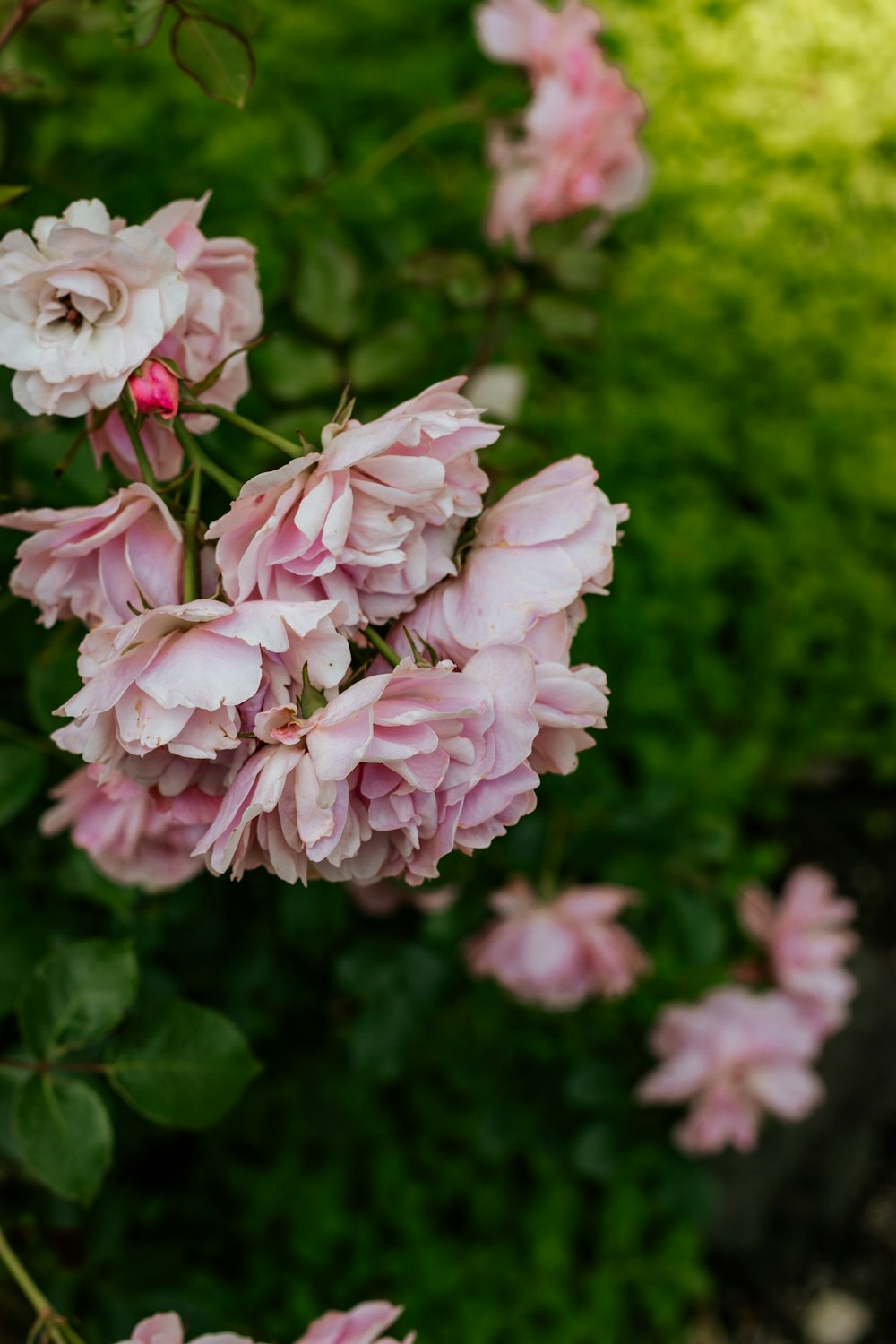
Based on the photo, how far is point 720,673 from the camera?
7.04 ft

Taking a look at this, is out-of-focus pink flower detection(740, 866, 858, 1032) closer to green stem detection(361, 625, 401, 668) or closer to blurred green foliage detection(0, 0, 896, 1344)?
blurred green foliage detection(0, 0, 896, 1344)

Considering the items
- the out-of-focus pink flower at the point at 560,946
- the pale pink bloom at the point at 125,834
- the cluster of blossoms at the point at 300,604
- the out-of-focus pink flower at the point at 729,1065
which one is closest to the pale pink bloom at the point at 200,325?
the cluster of blossoms at the point at 300,604

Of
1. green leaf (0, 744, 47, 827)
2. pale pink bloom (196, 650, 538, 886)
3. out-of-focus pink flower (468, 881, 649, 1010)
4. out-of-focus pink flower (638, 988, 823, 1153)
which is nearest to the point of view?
pale pink bloom (196, 650, 538, 886)

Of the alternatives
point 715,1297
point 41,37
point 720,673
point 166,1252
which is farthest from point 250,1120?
point 41,37

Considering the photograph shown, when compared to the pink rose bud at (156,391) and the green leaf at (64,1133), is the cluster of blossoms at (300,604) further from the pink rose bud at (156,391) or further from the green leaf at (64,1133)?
the green leaf at (64,1133)

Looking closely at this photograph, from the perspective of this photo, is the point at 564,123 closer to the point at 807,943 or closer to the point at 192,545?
the point at 192,545

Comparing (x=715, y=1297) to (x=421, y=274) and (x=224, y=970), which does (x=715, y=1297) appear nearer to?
(x=224, y=970)

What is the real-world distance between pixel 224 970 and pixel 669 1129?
1.87 feet

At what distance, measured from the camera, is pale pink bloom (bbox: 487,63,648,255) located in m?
1.07

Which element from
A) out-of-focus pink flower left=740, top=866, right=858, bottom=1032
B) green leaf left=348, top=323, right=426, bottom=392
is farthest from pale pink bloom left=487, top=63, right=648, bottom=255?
out-of-focus pink flower left=740, top=866, right=858, bottom=1032

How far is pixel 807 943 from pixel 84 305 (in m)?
1.18

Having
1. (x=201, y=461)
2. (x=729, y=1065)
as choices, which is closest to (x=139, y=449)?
(x=201, y=461)

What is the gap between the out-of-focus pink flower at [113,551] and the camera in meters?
0.51

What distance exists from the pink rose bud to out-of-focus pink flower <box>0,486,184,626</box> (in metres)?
0.04
